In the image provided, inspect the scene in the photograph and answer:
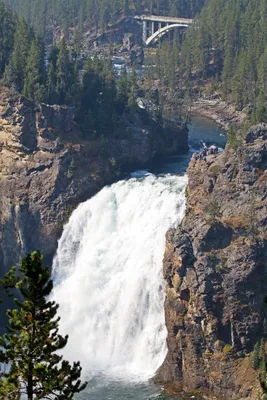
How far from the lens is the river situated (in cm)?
7512

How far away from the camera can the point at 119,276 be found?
267 feet

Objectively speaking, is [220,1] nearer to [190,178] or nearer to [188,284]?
[190,178]

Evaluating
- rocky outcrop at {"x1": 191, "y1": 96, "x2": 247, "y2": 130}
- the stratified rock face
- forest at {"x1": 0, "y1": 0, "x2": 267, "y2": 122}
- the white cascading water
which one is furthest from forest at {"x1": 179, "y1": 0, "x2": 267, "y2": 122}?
the stratified rock face

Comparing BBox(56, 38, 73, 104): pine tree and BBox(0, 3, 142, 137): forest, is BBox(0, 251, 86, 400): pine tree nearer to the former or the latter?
BBox(0, 3, 142, 137): forest

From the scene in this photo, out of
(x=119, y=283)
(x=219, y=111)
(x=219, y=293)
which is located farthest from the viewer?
(x=219, y=111)

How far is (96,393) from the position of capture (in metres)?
69.9

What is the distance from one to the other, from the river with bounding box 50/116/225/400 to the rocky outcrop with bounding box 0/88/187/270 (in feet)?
8.36

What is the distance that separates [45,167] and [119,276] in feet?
59.3

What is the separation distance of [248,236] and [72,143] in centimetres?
2918

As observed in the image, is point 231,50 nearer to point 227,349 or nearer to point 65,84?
point 65,84

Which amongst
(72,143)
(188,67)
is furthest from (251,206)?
(188,67)

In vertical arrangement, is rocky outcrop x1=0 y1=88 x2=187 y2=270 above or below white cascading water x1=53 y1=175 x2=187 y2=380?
above

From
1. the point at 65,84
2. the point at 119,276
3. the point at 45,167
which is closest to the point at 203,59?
the point at 65,84

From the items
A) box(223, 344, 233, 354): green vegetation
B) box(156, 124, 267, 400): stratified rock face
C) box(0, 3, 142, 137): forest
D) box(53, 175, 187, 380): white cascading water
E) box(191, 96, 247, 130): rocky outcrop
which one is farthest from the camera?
box(191, 96, 247, 130): rocky outcrop
